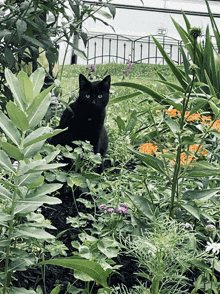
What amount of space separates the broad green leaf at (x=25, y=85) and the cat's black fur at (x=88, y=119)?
1655 millimetres

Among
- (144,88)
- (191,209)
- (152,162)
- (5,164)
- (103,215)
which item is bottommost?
(103,215)

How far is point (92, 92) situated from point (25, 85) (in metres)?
1.98

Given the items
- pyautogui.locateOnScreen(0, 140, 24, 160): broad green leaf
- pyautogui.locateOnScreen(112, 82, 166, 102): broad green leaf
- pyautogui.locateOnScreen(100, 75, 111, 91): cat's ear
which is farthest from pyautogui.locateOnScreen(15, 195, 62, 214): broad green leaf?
pyautogui.locateOnScreen(100, 75, 111, 91): cat's ear

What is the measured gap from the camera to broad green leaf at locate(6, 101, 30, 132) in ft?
3.22

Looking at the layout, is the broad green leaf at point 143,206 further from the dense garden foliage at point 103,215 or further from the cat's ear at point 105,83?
the cat's ear at point 105,83

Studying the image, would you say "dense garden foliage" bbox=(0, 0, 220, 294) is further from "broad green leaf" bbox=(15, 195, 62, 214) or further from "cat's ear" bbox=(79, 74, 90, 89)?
"cat's ear" bbox=(79, 74, 90, 89)

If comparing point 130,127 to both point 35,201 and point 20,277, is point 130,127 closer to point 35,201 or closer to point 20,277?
point 20,277

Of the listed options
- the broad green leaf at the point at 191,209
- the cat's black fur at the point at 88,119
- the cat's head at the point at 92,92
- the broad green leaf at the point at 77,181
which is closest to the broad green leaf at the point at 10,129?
the broad green leaf at the point at 191,209

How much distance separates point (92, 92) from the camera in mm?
3021

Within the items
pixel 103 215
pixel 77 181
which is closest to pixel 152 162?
pixel 103 215

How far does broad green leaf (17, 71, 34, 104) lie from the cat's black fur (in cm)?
165

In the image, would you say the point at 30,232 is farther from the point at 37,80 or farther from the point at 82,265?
the point at 37,80

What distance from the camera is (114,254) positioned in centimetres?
144

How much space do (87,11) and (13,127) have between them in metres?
1.46
